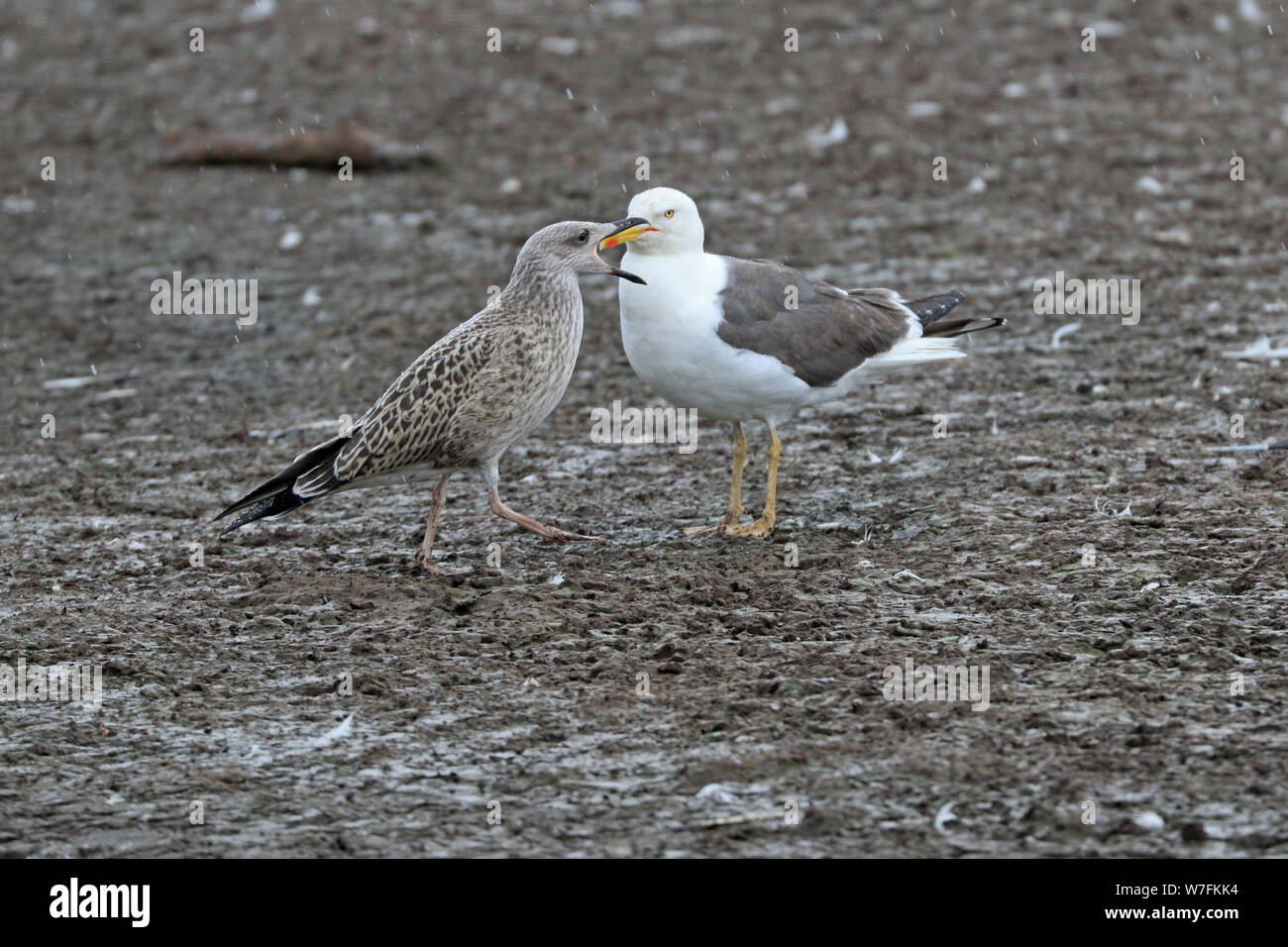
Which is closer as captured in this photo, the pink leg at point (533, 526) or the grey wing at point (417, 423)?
the grey wing at point (417, 423)

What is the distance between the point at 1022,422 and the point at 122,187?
8.78 meters

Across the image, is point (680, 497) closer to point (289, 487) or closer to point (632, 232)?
point (632, 232)

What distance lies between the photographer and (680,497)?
305 inches

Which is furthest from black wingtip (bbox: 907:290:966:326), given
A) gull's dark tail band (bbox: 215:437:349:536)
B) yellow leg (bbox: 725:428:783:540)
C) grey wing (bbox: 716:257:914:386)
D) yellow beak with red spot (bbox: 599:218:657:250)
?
gull's dark tail band (bbox: 215:437:349:536)

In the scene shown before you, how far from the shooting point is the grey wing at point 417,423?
6676mm

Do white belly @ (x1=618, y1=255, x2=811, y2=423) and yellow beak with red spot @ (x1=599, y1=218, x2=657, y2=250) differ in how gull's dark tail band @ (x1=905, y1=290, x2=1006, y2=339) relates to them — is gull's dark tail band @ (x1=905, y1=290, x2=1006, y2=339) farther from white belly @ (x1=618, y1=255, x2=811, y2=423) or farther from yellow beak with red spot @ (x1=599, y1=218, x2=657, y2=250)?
yellow beak with red spot @ (x1=599, y1=218, x2=657, y2=250)

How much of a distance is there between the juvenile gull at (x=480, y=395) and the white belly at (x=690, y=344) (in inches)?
6.6

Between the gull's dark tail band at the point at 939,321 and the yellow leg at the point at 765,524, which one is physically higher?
the gull's dark tail band at the point at 939,321

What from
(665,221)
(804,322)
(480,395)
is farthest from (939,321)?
(480,395)

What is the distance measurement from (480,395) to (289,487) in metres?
0.89

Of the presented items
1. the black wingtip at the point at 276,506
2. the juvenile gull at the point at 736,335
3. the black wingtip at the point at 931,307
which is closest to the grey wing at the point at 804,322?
the juvenile gull at the point at 736,335

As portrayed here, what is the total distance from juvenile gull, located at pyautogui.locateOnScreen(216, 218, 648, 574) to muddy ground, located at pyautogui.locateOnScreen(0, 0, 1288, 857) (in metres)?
0.40

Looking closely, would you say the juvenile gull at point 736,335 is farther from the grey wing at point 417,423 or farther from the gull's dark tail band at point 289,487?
the gull's dark tail band at point 289,487
